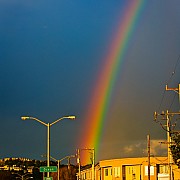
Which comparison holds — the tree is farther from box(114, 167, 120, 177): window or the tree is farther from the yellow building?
box(114, 167, 120, 177): window

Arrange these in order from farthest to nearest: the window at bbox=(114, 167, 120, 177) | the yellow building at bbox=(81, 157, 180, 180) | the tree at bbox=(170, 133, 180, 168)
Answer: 1. the window at bbox=(114, 167, 120, 177)
2. the yellow building at bbox=(81, 157, 180, 180)
3. the tree at bbox=(170, 133, 180, 168)

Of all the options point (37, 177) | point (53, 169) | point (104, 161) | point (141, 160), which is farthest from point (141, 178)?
point (37, 177)

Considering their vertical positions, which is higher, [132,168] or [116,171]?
[132,168]

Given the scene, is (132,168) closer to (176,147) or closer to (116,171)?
(116,171)

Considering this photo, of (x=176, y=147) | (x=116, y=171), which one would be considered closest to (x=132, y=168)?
(x=116, y=171)

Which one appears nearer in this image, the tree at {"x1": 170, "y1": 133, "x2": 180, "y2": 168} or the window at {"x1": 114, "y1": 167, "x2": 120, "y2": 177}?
the tree at {"x1": 170, "y1": 133, "x2": 180, "y2": 168}

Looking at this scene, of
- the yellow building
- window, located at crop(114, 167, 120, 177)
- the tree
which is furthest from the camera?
window, located at crop(114, 167, 120, 177)

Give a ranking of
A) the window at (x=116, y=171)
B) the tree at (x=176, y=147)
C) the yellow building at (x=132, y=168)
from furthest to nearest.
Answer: the window at (x=116, y=171) < the yellow building at (x=132, y=168) < the tree at (x=176, y=147)

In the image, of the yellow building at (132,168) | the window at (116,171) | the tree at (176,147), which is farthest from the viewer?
the window at (116,171)

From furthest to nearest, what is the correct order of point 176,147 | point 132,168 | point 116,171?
point 116,171 → point 132,168 → point 176,147

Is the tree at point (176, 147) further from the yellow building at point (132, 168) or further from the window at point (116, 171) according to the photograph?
the window at point (116, 171)

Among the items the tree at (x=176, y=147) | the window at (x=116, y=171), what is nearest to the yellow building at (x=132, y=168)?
the window at (x=116, y=171)

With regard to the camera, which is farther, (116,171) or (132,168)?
(116,171)

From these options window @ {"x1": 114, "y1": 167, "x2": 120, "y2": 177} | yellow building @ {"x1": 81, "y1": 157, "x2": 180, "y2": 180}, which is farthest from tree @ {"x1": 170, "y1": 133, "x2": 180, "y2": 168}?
window @ {"x1": 114, "y1": 167, "x2": 120, "y2": 177}
